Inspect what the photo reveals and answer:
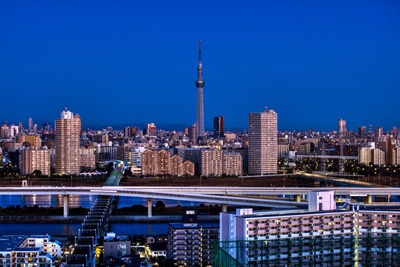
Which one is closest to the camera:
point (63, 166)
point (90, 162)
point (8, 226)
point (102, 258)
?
point (102, 258)

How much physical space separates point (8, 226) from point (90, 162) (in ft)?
38.0

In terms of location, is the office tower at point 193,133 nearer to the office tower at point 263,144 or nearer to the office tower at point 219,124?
the office tower at point 219,124

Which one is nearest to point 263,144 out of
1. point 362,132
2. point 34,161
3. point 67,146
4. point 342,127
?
point 67,146

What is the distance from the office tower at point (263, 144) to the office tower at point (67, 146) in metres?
4.31

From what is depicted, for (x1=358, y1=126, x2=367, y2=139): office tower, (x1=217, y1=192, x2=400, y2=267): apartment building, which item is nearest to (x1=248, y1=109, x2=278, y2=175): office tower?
(x1=358, y1=126, x2=367, y2=139): office tower

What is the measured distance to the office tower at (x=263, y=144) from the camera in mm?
19922

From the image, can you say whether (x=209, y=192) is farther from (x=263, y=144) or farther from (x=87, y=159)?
(x=87, y=159)

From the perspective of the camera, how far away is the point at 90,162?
22.0 metres

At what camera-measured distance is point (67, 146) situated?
20000 mm

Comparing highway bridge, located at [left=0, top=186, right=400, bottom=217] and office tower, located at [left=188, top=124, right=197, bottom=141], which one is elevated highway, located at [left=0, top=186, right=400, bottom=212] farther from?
office tower, located at [left=188, top=124, right=197, bottom=141]

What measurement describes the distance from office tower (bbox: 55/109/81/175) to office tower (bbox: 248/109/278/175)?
4.31m

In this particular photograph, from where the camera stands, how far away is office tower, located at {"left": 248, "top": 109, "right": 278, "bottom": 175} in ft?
65.4

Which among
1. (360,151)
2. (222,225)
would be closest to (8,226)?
(222,225)

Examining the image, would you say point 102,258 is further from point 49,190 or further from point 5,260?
point 49,190
